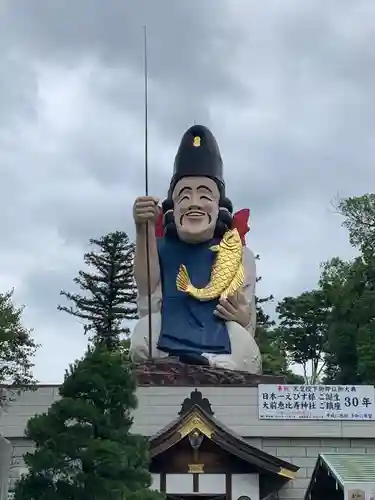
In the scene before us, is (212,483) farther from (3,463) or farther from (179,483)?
(3,463)

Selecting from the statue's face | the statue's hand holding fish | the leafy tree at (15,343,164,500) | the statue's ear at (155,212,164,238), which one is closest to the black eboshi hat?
the statue's face

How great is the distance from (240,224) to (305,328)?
1964 centimetres

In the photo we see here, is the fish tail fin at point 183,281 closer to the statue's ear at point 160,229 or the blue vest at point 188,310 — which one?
the blue vest at point 188,310

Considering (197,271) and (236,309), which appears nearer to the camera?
(236,309)

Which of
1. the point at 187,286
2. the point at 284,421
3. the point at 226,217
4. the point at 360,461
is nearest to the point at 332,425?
the point at 284,421

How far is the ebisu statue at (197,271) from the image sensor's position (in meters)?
19.1

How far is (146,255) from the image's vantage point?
19.6 metres

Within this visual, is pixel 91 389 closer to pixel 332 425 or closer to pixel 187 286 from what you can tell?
pixel 332 425

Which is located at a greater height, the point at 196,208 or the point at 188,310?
the point at 196,208

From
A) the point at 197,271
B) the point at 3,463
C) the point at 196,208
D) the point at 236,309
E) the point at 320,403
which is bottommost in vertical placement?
the point at 3,463

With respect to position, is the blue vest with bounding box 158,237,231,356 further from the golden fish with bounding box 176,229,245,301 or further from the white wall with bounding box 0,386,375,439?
the white wall with bounding box 0,386,375,439

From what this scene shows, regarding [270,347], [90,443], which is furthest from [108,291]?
[90,443]

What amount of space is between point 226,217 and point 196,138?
2.26m

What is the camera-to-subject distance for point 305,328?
40188mm
